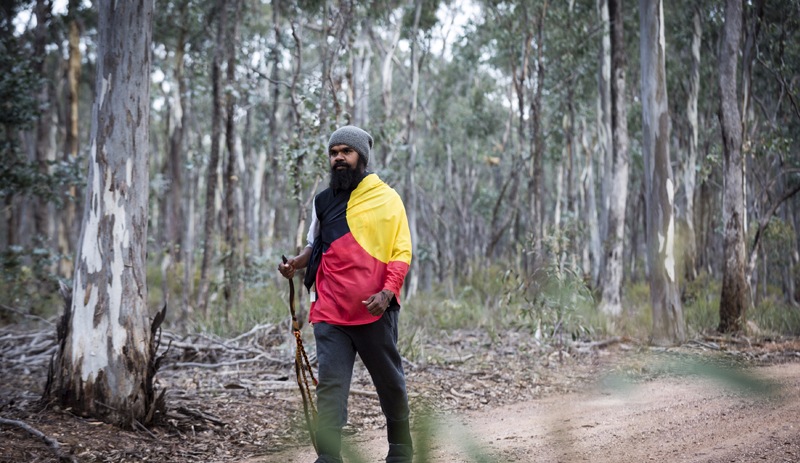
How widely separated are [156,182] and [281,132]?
392 inches

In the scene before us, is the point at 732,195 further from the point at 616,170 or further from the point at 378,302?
the point at 378,302

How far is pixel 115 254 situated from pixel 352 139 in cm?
227

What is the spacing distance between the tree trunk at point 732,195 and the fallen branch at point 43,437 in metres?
8.63

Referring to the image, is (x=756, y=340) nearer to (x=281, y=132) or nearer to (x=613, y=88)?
(x=613, y=88)

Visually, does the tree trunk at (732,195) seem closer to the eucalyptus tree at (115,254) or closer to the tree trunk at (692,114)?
the tree trunk at (692,114)

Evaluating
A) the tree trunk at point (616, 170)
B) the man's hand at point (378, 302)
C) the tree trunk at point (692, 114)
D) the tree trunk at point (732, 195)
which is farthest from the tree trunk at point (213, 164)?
the tree trunk at point (692, 114)

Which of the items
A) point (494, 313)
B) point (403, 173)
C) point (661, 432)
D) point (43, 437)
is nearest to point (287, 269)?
point (43, 437)

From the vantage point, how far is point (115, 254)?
4.93 meters

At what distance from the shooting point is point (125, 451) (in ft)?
14.5

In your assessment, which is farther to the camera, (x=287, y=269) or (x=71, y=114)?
(x=71, y=114)

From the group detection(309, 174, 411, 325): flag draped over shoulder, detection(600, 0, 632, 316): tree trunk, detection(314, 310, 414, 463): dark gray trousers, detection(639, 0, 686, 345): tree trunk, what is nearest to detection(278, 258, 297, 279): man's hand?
detection(309, 174, 411, 325): flag draped over shoulder

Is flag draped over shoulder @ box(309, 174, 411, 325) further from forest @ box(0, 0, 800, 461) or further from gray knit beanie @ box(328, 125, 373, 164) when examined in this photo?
forest @ box(0, 0, 800, 461)

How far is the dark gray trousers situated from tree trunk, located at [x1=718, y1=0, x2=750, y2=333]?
7.61 m

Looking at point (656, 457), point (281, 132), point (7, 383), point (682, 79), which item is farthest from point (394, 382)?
point (281, 132)
